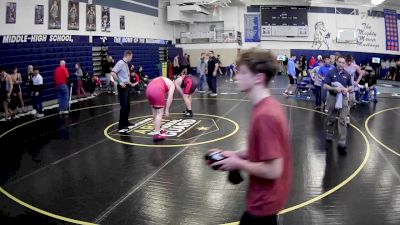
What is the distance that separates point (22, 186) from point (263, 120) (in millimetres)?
5035

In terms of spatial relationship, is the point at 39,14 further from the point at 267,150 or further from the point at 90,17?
the point at 267,150

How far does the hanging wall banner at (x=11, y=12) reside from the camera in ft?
43.2

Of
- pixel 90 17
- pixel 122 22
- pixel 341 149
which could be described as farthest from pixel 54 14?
pixel 341 149

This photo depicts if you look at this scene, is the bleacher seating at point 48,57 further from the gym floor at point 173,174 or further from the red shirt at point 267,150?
the red shirt at point 267,150

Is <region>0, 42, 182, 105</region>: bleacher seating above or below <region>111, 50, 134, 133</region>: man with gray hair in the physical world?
above

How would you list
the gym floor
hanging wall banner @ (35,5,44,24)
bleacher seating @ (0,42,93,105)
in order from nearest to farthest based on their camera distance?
the gym floor
bleacher seating @ (0,42,93,105)
hanging wall banner @ (35,5,44,24)

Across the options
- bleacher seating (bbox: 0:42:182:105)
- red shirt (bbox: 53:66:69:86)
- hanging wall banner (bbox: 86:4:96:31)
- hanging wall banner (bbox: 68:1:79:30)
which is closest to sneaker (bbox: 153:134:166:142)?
red shirt (bbox: 53:66:69:86)

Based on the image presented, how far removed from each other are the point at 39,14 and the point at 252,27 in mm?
19535

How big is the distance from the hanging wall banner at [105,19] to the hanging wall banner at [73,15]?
2306 mm

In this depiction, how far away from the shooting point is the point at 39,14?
14.9 meters

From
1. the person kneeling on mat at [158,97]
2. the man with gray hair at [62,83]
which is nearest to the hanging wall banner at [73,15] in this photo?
the man with gray hair at [62,83]

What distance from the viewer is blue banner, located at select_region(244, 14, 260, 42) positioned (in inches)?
1190

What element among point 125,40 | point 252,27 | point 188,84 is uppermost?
point 252,27

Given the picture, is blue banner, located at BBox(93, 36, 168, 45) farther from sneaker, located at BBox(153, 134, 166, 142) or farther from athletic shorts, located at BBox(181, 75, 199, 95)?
sneaker, located at BBox(153, 134, 166, 142)
